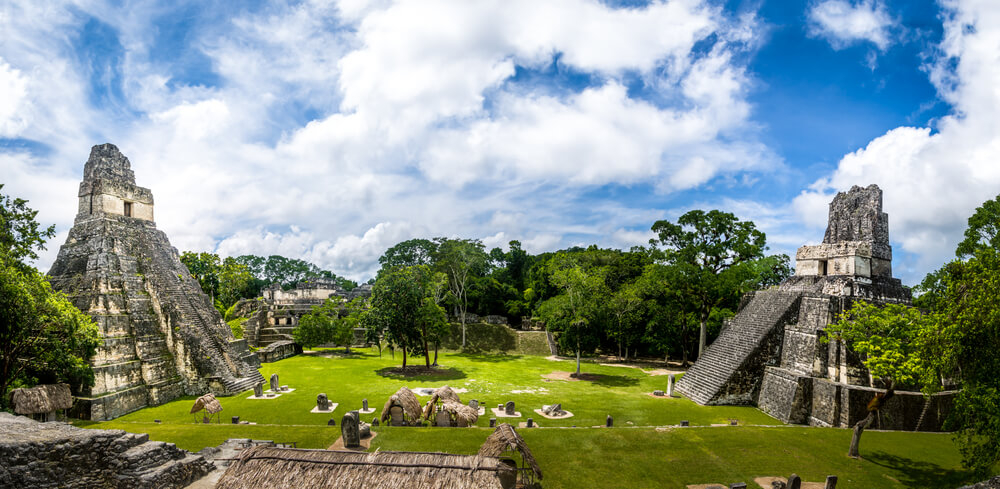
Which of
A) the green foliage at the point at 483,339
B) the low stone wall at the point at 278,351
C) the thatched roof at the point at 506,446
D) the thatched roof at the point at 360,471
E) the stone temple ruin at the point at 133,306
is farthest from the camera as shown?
the green foliage at the point at 483,339

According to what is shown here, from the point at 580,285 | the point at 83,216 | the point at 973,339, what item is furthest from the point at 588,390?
the point at 83,216

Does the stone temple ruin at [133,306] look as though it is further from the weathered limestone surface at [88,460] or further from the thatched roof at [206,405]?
the weathered limestone surface at [88,460]

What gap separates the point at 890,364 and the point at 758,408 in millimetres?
7850

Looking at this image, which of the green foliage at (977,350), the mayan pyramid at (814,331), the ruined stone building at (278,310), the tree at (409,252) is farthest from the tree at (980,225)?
the tree at (409,252)

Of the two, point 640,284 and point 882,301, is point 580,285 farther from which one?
point 882,301

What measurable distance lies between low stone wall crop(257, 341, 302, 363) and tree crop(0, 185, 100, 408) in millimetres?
12112

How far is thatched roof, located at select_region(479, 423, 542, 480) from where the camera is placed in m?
9.68

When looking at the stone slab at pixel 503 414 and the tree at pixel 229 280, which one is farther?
the tree at pixel 229 280

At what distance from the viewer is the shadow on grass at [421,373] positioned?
2325 cm

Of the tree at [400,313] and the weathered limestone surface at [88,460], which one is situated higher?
the tree at [400,313]

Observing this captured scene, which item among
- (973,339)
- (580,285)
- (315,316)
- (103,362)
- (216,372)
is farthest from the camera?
(315,316)

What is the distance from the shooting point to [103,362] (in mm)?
16109

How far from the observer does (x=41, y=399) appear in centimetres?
1382

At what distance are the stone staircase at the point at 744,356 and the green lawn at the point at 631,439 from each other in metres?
0.85
